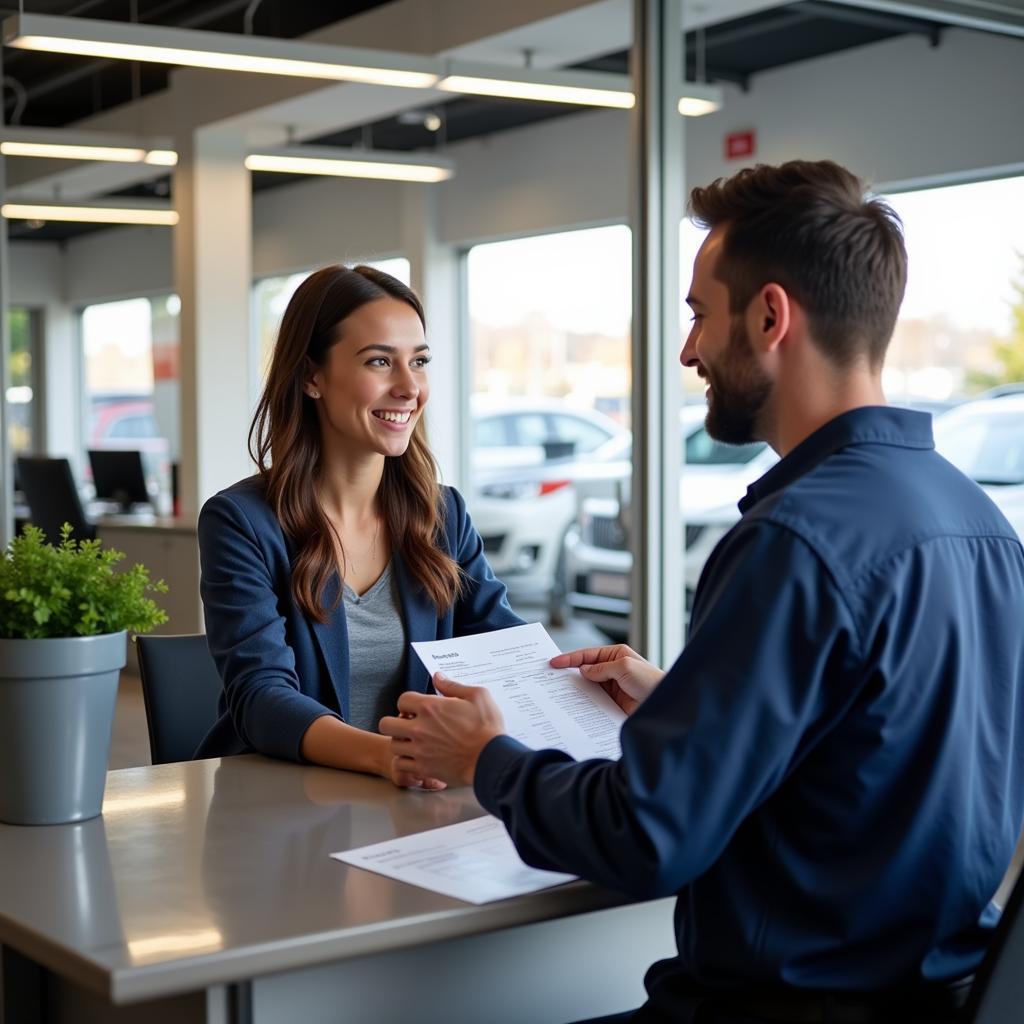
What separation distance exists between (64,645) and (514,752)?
20.1 inches

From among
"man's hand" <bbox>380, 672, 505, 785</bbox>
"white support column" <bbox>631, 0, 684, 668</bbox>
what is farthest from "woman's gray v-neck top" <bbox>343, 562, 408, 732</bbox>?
"white support column" <bbox>631, 0, 684, 668</bbox>

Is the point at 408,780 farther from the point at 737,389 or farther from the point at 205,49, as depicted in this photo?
the point at 205,49

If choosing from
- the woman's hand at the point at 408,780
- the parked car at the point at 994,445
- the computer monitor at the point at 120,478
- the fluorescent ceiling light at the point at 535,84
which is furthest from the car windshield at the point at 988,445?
the computer monitor at the point at 120,478

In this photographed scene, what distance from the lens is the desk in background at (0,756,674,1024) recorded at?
1250 mm

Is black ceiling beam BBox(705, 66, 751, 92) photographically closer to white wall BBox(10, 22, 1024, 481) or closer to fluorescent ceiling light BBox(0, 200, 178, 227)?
white wall BBox(10, 22, 1024, 481)

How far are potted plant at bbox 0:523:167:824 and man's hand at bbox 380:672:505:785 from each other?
1.00ft

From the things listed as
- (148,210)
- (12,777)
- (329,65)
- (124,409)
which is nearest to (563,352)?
(148,210)

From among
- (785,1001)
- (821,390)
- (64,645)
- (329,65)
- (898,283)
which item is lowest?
→ (785,1001)

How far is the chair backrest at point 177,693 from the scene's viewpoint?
2406 millimetres

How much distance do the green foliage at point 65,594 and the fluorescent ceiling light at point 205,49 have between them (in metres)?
3.53

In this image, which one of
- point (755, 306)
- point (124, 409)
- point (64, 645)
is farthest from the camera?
point (124, 409)

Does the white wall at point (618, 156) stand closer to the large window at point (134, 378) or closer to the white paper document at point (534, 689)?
the large window at point (134, 378)

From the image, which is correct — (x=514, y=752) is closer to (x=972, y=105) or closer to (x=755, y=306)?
(x=755, y=306)

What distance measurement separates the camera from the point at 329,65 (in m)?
5.13
